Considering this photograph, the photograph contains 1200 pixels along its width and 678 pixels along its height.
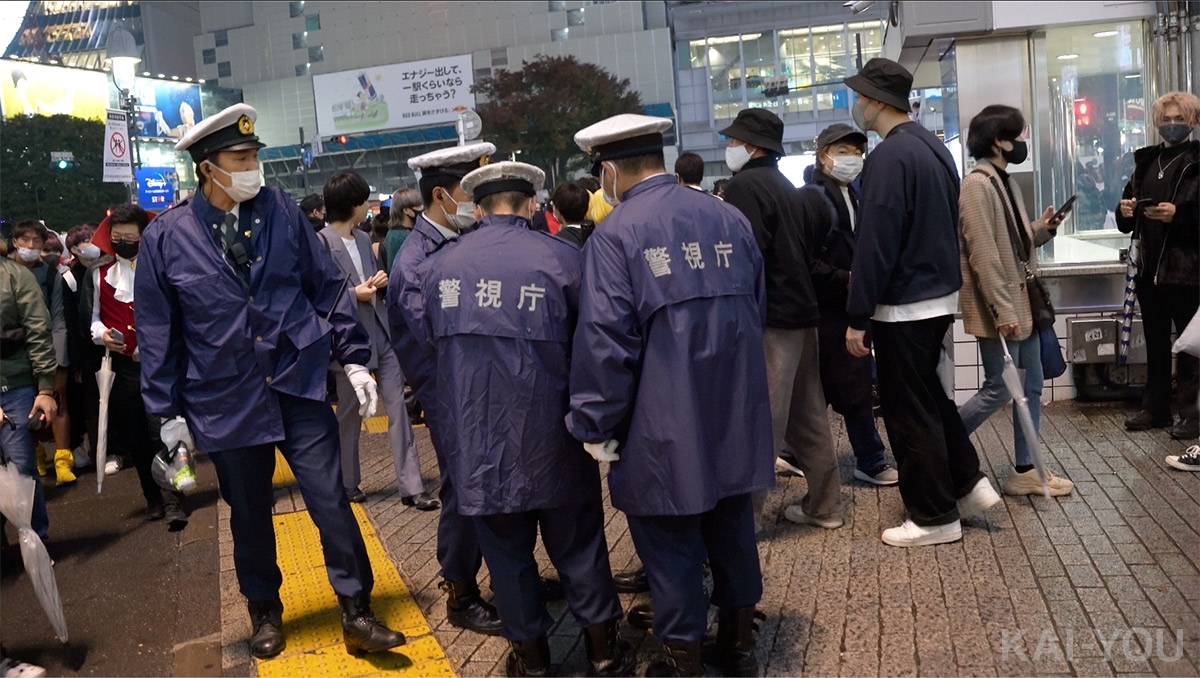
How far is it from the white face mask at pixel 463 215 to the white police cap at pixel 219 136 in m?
0.94

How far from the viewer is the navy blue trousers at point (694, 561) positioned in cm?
357

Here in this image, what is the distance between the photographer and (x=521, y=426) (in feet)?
12.0

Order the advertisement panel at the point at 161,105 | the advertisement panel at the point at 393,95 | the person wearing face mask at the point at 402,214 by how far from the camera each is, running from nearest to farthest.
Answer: the person wearing face mask at the point at 402,214
the advertisement panel at the point at 161,105
the advertisement panel at the point at 393,95

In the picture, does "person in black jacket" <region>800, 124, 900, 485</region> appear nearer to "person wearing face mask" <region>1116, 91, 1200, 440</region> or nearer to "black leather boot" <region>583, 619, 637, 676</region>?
"person wearing face mask" <region>1116, 91, 1200, 440</region>

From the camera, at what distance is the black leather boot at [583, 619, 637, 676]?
3.78 meters

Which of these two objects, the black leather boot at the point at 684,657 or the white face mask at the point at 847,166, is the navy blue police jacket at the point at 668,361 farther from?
the white face mask at the point at 847,166

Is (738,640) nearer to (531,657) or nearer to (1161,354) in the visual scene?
(531,657)

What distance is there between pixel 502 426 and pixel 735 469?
81 cm

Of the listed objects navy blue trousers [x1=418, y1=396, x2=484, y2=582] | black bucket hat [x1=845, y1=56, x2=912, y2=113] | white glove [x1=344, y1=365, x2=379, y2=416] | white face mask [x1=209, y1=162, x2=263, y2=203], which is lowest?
navy blue trousers [x1=418, y1=396, x2=484, y2=582]

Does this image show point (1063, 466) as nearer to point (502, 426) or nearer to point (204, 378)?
point (502, 426)

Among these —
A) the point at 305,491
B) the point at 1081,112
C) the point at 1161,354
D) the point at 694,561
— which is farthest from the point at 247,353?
the point at 1081,112

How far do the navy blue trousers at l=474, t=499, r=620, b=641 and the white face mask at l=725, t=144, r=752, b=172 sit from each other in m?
2.36

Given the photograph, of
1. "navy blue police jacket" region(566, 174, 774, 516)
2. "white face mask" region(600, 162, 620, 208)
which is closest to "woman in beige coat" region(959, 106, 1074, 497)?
"navy blue police jacket" region(566, 174, 774, 516)

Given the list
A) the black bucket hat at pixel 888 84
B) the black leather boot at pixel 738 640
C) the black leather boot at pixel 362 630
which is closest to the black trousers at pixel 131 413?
the black leather boot at pixel 362 630
